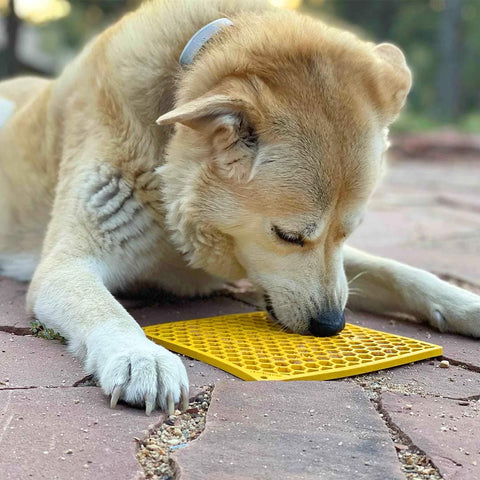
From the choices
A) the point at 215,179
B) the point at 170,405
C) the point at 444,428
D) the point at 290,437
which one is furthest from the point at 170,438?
the point at 215,179

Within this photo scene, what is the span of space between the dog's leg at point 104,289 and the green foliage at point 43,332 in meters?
0.02

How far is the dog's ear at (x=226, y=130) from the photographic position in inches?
83.4

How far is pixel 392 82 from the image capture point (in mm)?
2539

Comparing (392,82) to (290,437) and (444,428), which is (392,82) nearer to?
(444,428)

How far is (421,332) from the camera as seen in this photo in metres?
2.62

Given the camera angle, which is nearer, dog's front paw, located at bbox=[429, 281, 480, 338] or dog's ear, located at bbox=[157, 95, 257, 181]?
dog's ear, located at bbox=[157, 95, 257, 181]

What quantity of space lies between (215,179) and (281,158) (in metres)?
0.23

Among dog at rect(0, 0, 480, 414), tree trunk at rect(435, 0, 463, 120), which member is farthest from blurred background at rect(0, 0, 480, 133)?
dog at rect(0, 0, 480, 414)

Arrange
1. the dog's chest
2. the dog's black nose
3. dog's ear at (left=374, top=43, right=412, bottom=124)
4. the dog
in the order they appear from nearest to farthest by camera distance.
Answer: the dog < the dog's black nose < dog's ear at (left=374, top=43, right=412, bottom=124) < the dog's chest

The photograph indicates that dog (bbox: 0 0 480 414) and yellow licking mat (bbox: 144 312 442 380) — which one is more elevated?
dog (bbox: 0 0 480 414)

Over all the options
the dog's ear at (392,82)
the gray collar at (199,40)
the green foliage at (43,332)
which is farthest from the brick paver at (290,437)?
the gray collar at (199,40)

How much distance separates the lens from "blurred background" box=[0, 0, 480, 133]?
1391 cm

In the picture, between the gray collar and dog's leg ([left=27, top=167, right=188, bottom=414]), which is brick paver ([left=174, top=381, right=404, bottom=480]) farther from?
the gray collar

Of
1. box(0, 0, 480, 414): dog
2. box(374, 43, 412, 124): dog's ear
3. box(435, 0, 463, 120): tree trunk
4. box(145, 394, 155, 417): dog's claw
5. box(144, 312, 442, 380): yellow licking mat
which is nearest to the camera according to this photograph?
box(145, 394, 155, 417): dog's claw
